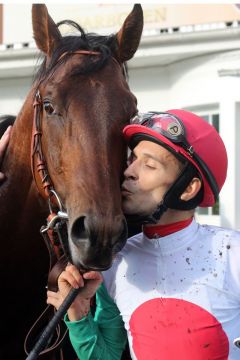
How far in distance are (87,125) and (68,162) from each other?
161 mm

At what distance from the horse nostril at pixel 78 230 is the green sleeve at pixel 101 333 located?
0.27 metres

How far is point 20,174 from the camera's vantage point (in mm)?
2844

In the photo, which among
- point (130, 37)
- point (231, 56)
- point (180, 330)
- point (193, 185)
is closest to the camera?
point (180, 330)

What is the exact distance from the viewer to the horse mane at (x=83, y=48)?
2438mm

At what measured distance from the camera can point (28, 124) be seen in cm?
279

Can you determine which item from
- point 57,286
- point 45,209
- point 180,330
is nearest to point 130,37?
point 45,209

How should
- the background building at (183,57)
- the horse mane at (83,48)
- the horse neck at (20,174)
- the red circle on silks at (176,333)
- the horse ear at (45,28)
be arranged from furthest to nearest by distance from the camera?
1. the background building at (183,57)
2. the horse neck at (20,174)
3. the horse ear at (45,28)
4. the horse mane at (83,48)
5. the red circle on silks at (176,333)

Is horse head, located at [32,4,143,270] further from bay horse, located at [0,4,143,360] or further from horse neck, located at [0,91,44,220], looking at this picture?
horse neck, located at [0,91,44,220]

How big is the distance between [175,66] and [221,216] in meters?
2.67

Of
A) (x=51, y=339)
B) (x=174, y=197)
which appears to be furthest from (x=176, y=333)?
(x=51, y=339)

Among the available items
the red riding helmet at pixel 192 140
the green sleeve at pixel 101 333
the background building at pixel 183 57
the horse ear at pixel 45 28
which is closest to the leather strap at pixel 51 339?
A: the green sleeve at pixel 101 333

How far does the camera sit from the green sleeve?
2066mm

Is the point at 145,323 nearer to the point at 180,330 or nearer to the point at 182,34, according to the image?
the point at 180,330

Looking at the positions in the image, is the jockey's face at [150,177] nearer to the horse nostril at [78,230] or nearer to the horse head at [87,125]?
the horse head at [87,125]
